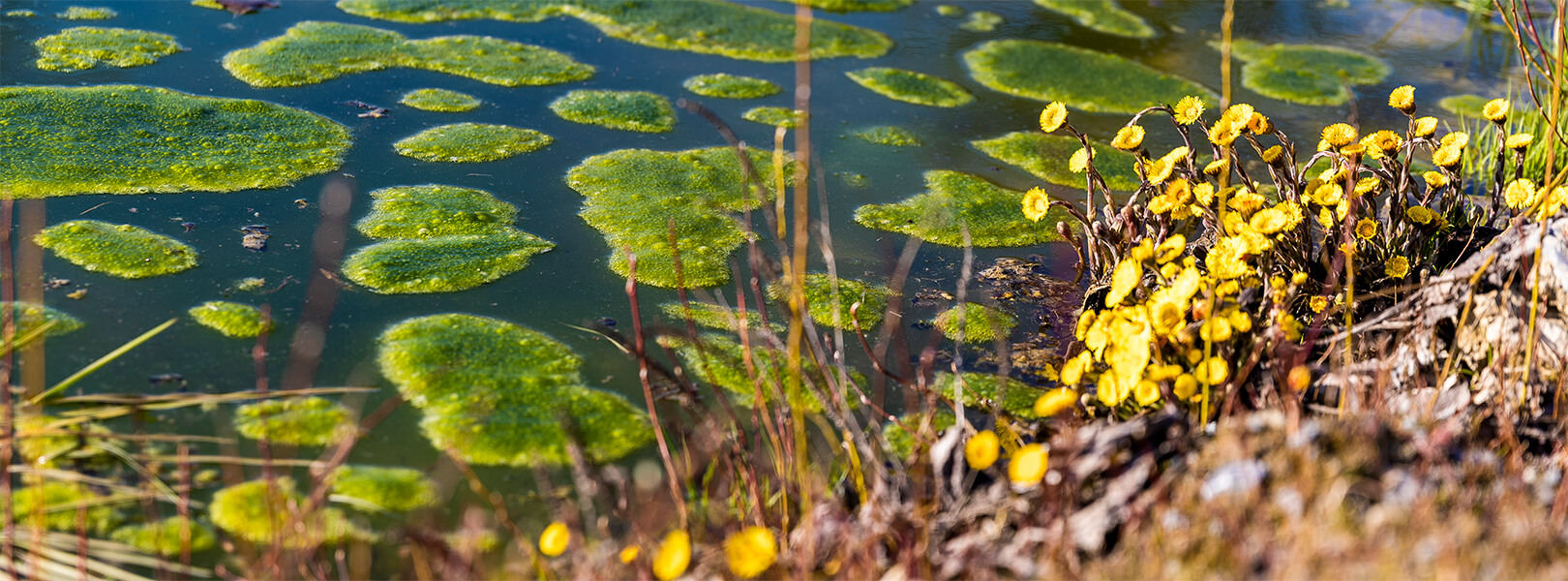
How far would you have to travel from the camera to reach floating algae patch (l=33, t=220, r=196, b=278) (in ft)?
8.43

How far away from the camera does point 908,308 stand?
275 centimetres

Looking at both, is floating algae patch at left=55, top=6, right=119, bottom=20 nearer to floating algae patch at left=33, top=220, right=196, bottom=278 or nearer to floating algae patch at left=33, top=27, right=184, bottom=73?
floating algae patch at left=33, top=27, right=184, bottom=73

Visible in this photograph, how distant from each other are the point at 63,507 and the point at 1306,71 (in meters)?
4.90

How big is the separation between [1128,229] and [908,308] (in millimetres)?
604

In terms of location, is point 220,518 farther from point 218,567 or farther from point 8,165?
point 8,165

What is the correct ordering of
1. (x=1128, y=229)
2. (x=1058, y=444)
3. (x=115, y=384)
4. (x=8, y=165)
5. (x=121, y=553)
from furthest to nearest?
(x=8, y=165), (x=1128, y=229), (x=115, y=384), (x=121, y=553), (x=1058, y=444)

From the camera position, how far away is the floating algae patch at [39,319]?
2.27m

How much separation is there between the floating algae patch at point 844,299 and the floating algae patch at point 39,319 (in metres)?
1.49

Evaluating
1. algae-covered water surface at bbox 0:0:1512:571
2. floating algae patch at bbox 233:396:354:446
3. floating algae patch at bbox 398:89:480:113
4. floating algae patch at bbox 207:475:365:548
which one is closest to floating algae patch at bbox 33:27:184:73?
algae-covered water surface at bbox 0:0:1512:571

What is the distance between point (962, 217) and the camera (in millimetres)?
3346

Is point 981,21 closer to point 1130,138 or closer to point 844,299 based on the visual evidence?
point 844,299

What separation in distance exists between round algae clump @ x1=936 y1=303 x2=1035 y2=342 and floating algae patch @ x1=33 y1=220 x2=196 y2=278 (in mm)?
1768

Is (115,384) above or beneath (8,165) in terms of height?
beneath

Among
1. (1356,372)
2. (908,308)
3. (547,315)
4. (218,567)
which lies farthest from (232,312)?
(1356,372)
